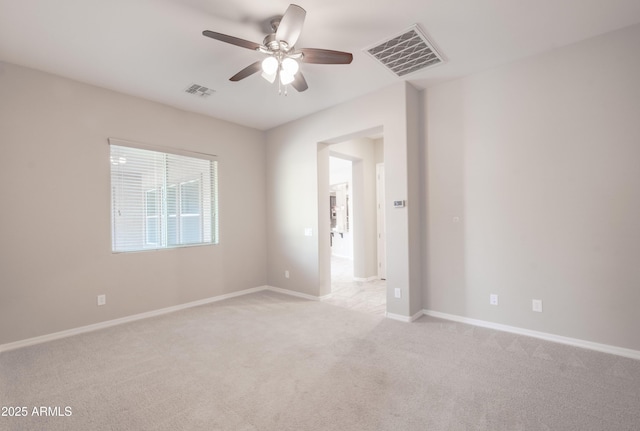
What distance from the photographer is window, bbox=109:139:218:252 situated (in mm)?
3867

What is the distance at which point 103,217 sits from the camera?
369 cm

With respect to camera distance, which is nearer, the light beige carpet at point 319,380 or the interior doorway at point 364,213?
the light beige carpet at point 319,380

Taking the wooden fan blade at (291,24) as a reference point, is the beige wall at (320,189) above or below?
below

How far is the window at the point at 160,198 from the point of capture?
387 centimetres

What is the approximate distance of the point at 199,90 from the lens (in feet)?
12.5

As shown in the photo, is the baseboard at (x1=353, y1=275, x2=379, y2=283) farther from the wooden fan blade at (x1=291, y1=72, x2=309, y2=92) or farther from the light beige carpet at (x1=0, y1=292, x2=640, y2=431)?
the wooden fan blade at (x1=291, y1=72, x2=309, y2=92)

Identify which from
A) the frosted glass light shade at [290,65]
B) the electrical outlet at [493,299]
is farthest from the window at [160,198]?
the electrical outlet at [493,299]

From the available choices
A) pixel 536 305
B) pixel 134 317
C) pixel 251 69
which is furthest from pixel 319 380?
pixel 134 317

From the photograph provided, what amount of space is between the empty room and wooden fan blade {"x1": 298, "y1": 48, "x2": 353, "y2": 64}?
0.03 m

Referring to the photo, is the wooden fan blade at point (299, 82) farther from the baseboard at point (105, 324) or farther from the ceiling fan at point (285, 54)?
the baseboard at point (105, 324)

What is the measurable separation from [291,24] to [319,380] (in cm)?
268

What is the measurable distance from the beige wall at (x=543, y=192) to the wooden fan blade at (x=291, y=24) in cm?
223

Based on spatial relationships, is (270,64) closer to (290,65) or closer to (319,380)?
(290,65)

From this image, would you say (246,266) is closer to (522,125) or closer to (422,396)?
(422,396)
